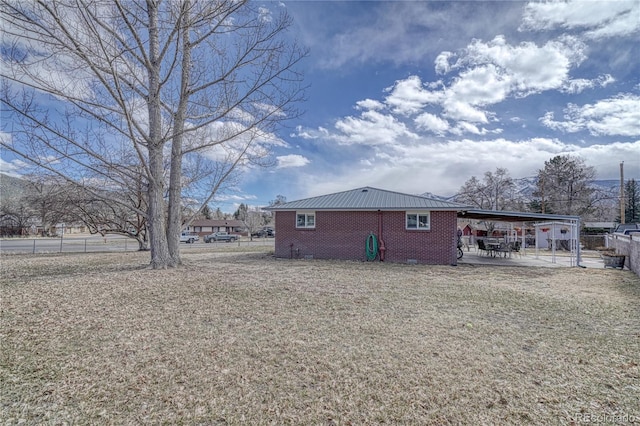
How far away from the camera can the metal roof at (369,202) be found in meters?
12.8

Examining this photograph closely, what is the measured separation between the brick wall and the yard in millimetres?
6165

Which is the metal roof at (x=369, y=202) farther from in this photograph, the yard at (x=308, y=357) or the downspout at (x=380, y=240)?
the yard at (x=308, y=357)

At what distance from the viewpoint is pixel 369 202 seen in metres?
14.0

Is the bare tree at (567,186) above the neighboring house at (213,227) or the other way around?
above

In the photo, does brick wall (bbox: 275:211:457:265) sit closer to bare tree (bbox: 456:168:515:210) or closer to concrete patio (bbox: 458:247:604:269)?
concrete patio (bbox: 458:247:604:269)

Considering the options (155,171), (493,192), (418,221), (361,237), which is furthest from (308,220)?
(493,192)

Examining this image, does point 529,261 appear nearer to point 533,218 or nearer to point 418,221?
point 533,218

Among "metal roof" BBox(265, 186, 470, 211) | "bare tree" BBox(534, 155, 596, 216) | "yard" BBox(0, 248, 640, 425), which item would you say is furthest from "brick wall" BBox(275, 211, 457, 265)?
"bare tree" BBox(534, 155, 596, 216)

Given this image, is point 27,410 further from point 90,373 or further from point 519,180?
point 519,180

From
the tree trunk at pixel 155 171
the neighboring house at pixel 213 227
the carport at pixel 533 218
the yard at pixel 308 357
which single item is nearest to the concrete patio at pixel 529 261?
the carport at pixel 533 218

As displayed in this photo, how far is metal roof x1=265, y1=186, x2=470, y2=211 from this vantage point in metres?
12.8

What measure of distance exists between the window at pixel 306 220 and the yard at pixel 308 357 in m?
8.00

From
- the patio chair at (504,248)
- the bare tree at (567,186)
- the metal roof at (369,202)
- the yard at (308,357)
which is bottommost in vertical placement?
the yard at (308,357)

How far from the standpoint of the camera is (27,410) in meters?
2.44
